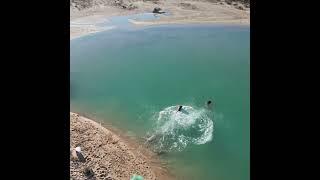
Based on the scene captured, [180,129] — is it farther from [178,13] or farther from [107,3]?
[107,3]

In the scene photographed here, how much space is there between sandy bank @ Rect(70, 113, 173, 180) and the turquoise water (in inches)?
28.7

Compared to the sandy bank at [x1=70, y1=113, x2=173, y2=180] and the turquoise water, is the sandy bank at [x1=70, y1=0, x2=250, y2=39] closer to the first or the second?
the turquoise water

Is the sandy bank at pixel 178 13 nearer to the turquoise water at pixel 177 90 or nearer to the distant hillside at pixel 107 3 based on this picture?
the distant hillside at pixel 107 3

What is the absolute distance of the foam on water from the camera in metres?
13.9

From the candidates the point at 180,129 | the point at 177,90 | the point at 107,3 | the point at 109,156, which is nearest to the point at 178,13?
the point at 107,3

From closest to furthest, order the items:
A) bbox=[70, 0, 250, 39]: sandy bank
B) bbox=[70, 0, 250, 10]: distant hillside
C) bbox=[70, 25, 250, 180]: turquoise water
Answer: bbox=[70, 25, 250, 180]: turquoise water
bbox=[70, 0, 250, 39]: sandy bank
bbox=[70, 0, 250, 10]: distant hillside

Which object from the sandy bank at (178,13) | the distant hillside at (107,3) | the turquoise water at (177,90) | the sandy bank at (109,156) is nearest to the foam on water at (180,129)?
the turquoise water at (177,90)

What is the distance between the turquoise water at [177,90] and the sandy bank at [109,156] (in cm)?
73

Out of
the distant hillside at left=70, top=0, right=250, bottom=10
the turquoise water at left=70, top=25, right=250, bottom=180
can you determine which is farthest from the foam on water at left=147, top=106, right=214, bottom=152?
the distant hillside at left=70, top=0, right=250, bottom=10

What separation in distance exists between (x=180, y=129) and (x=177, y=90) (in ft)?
15.2

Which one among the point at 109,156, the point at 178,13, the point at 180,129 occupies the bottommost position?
the point at 109,156

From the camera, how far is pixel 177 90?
19.1 meters

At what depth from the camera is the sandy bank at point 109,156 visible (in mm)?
11148
